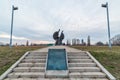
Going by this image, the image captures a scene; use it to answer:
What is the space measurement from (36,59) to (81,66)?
2.85 m

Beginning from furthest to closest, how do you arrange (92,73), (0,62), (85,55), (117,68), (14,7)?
(14,7), (85,55), (0,62), (117,68), (92,73)

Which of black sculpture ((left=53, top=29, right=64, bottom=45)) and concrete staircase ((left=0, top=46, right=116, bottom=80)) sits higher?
black sculpture ((left=53, top=29, right=64, bottom=45))

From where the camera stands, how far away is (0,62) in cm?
1113

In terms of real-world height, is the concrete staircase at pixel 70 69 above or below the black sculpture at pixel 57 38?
below

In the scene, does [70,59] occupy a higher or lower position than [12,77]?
higher

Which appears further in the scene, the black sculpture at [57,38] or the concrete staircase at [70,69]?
the black sculpture at [57,38]

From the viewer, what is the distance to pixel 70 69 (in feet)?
31.6

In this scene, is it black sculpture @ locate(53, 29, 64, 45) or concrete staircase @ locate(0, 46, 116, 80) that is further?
black sculpture @ locate(53, 29, 64, 45)

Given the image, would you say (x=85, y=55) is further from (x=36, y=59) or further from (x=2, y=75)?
(x=2, y=75)

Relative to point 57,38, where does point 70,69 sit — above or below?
below

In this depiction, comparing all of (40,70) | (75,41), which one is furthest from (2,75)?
(75,41)

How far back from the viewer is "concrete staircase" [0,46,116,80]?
8867 mm

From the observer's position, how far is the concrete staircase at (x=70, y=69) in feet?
29.1

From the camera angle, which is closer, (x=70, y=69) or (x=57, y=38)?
(x=70, y=69)
